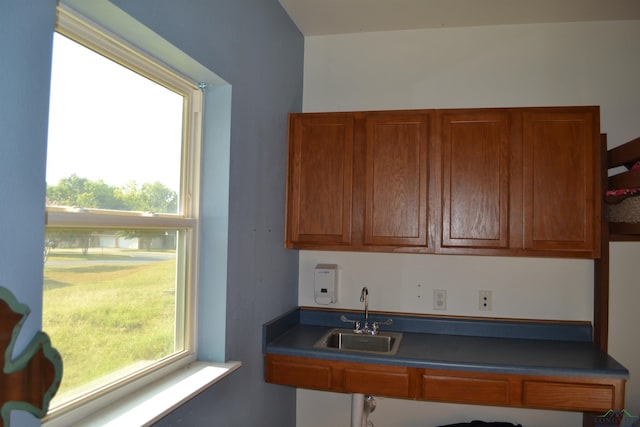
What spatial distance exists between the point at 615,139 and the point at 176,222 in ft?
8.13

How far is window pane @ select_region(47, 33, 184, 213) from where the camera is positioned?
1.23m

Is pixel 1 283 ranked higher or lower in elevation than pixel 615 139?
lower

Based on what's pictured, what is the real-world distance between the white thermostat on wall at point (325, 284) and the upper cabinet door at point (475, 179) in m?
0.72

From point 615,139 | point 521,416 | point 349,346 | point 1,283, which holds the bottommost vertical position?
point 521,416

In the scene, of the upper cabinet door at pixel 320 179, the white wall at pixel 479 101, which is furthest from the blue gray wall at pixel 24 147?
the white wall at pixel 479 101

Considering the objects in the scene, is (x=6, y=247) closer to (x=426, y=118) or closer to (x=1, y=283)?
(x=1, y=283)

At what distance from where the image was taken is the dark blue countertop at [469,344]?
2111mm

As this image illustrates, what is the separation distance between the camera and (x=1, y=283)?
3.00 ft

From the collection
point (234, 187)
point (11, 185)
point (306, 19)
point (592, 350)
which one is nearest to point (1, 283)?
point (11, 185)

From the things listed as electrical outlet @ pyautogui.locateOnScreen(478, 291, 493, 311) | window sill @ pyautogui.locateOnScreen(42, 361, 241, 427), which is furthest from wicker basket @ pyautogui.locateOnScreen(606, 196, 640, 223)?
window sill @ pyautogui.locateOnScreen(42, 361, 241, 427)

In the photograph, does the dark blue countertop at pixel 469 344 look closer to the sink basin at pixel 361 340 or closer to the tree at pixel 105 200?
the sink basin at pixel 361 340

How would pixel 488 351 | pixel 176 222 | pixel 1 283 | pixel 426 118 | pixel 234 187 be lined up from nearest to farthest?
pixel 1 283 < pixel 176 222 < pixel 234 187 < pixel 488 351 < pixel 426 118

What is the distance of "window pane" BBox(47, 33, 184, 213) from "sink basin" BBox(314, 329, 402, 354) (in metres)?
1.34

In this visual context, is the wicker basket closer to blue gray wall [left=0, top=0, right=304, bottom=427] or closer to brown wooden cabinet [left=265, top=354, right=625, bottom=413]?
brown wooden cabinet [left=265, top=354, right=625, bottom=413]
